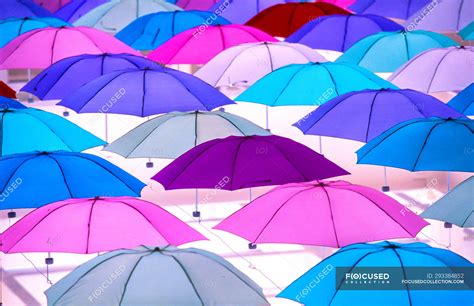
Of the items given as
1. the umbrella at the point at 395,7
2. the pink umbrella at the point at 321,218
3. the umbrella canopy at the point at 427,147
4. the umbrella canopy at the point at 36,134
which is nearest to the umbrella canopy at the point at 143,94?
the umbrella canopy at the point at 36,134

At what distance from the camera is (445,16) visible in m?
21.4

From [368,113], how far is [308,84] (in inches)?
55.9

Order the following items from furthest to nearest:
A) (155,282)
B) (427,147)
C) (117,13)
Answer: (117,13), (427,147), (155,282)

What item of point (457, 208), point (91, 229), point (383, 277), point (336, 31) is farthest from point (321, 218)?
point (336, 31)

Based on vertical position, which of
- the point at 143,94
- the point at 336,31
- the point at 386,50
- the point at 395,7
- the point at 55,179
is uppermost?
the point at 395,7

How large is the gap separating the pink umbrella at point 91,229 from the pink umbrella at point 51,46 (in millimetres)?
7730

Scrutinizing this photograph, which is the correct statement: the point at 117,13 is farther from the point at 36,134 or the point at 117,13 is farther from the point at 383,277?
the point at 383,277

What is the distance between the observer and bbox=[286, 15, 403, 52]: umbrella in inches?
783

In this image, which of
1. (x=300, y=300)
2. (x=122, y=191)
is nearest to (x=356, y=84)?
(x=122, y=191)

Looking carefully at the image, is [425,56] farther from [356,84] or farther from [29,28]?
[29,28]

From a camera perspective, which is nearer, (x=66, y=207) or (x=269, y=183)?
(x=66, y=207)

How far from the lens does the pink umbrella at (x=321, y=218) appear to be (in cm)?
1085

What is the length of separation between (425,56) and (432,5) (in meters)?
4.97

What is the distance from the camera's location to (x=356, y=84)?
1598 centimetres
